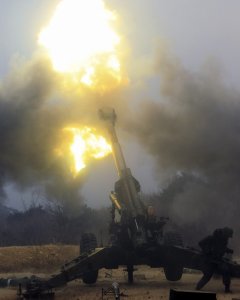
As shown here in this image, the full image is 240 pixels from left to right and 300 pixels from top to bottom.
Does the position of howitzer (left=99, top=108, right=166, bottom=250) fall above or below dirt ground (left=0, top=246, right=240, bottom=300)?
above

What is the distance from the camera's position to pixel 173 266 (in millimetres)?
19031

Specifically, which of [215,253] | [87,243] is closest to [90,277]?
[87,243]

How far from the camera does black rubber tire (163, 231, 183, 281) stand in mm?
19000

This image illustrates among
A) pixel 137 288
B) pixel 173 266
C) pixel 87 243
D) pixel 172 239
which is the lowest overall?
pixel 137 288

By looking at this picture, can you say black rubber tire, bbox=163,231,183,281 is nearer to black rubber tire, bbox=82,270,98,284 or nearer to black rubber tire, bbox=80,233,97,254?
black rubber tire, bbox=82,270,98,284

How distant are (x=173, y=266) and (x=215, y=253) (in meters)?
2.50

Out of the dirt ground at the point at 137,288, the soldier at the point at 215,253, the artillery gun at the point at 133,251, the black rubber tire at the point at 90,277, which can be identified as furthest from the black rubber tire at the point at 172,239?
the black rubber tire at the point at 90,277

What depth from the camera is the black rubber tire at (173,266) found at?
19.0 metres

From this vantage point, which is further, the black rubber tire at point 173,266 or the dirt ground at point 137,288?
the black rubber tire at point 173,266

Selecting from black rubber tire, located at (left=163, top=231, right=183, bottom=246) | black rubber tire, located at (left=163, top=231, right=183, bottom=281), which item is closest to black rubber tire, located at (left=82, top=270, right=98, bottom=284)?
black rubber tire, located at (left=163, top=231, right=183, bottom=281)

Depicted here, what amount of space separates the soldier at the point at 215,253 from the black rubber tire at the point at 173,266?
1.90 m

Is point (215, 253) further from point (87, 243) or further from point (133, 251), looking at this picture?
point (87, 243)

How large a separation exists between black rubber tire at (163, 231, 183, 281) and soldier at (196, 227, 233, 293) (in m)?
1.90

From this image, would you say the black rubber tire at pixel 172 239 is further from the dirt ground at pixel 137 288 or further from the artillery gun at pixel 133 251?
the dirt ground at pixel 137 288
